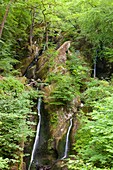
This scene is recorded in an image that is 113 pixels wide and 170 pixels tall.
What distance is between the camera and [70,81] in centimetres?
934

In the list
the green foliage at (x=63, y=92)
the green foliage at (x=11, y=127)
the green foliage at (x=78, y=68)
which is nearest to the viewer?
the green foliage at (x=11, y=127)

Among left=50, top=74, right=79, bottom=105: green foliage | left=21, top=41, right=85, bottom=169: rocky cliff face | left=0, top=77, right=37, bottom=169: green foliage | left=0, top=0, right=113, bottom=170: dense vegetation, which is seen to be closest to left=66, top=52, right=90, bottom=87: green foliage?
left=0, top=0, right=113, bottom=170: dense vegetation

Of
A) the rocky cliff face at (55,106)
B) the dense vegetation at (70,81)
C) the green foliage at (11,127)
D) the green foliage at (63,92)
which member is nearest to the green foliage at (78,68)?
the dense vegetation at (70,81)

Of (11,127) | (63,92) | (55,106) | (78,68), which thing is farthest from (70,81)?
(11,127)

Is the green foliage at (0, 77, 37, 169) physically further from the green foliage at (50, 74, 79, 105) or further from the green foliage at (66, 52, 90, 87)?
the green foliage at (66, 52, 90, 87)

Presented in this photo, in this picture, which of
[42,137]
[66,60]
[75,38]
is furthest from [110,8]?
[42,137]

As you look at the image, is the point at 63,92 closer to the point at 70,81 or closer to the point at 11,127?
the point at 70,81

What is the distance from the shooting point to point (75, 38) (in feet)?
43.8

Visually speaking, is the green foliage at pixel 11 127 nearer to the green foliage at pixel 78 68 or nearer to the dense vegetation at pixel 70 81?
the dense vegetation at pixel 70 81

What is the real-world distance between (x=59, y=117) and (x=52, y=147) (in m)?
1.28

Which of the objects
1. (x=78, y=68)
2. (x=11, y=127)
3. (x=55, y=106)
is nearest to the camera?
(x=11, y=127)

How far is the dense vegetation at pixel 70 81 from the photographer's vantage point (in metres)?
4.23

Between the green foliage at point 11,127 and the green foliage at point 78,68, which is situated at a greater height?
the green foliage at point 78,68

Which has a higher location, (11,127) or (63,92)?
(63,92)
